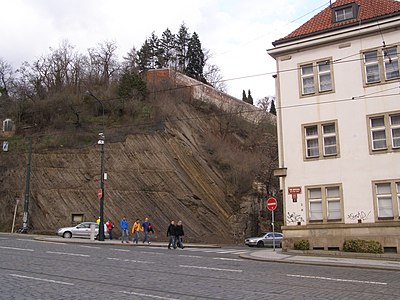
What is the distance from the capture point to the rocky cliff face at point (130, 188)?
1687 inches

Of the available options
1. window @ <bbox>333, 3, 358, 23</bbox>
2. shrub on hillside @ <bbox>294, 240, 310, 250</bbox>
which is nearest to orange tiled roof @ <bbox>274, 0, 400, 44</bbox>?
window @ <bbox>333, 3, 358, 23</bbox>

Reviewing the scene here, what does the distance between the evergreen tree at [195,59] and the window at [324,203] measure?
52238mm

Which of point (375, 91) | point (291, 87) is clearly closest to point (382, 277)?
point (375, 91)

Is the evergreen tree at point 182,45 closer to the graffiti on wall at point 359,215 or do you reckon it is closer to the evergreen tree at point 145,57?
the evergreen tree at point 145,57

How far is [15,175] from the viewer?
149 feet

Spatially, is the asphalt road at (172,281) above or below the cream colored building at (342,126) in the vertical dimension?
below

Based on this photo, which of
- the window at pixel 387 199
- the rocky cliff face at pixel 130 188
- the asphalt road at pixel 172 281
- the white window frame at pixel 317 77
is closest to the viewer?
the asphalt road at pixel 172 281

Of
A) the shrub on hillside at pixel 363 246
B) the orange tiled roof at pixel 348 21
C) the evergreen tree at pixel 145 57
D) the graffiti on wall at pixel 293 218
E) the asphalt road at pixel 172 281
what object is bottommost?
the asphalt road at pixel 172 281

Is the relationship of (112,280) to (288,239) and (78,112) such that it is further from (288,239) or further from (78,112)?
(78,112)

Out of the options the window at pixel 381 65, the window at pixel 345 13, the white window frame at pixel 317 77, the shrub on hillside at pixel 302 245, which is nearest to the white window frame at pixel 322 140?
the white window frame at pixel 317 77

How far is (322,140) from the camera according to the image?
86.1 ft

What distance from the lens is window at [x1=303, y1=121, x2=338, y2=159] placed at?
1027 inches

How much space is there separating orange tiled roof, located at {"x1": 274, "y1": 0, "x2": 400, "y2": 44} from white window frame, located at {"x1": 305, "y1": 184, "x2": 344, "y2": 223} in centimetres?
905

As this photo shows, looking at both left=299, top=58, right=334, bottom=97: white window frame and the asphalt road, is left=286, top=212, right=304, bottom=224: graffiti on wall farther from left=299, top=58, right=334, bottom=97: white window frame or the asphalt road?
the asphalt road
